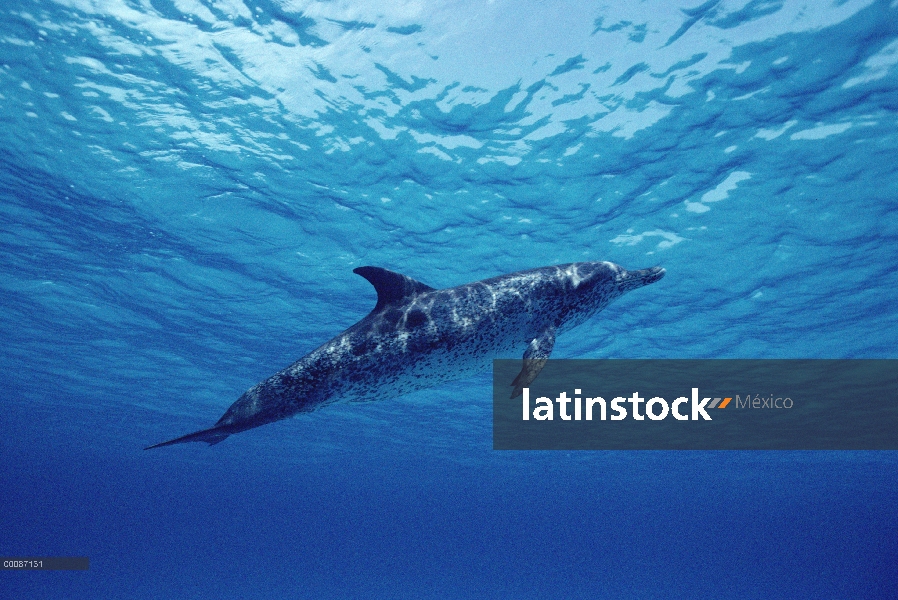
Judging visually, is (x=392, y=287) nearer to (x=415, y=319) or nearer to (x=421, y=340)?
(x=415, y=319)

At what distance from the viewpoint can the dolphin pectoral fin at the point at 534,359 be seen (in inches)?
188

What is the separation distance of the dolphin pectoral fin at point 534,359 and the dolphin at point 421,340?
0.04 feet

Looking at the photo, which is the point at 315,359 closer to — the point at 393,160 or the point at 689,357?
the point at 393,160

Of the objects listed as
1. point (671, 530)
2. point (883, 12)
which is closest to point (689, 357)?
point (883, 12)

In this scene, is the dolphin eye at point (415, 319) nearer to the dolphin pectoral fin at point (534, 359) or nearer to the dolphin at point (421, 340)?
the dolphin at point (421, 340)

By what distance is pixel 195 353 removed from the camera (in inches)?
1054

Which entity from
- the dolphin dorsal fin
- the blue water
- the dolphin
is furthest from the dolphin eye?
the blue water

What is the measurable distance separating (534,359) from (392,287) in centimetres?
193

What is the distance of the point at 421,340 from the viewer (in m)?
5.38

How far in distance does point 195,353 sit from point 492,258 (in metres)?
18.6

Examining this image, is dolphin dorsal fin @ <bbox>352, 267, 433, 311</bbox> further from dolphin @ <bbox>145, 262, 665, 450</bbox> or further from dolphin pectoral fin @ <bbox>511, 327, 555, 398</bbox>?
dolphin pectoral fin @ <bbox>511, 327, 555, 398</bbox>

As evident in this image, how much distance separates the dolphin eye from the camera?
552 cm

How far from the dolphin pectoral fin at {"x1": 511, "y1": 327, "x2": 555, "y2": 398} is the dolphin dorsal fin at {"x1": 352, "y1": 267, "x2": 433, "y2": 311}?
141 centimetres

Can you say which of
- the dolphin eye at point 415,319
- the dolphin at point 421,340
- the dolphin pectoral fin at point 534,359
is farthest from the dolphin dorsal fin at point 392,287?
the dolphin pectoral fin at point 534,359
